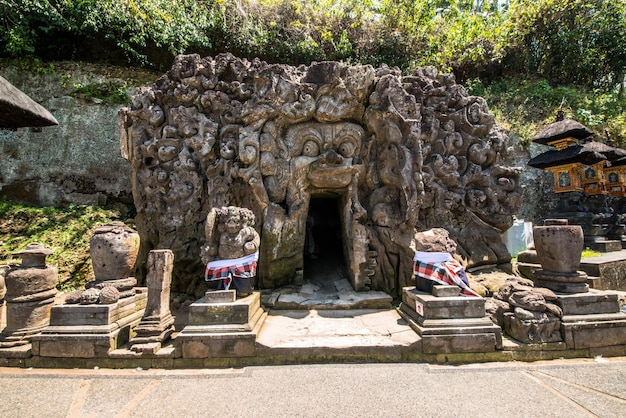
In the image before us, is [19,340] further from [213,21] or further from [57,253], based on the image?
[213,21]

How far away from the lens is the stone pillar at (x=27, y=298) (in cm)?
451

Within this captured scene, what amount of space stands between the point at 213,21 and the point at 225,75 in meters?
6.72

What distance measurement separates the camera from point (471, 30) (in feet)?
52.6

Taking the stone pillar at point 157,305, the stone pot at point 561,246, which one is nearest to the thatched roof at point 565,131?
the stone pot at point 561,246

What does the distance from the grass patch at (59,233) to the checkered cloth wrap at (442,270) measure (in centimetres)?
901

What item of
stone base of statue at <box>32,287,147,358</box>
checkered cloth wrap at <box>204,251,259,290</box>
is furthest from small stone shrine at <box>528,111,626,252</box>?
stone base of statue at <box>32,287,147,358</box>

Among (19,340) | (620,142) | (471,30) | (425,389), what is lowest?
(425,389)

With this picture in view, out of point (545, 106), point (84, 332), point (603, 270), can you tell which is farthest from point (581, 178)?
point (84, 332)

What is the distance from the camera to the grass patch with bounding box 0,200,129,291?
8.45 meters

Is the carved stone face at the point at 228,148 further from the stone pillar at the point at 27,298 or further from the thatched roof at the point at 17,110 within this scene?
the stone pillar at the point at 27,298

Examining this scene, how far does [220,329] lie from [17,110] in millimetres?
4967

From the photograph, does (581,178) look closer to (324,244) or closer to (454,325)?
(324,244)

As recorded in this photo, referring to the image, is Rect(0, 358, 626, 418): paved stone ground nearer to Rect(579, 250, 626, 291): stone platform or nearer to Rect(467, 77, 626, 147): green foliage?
Rect(579, 250, 626, 291): stone platform

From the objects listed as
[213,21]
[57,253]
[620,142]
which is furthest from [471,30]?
[57,253]
